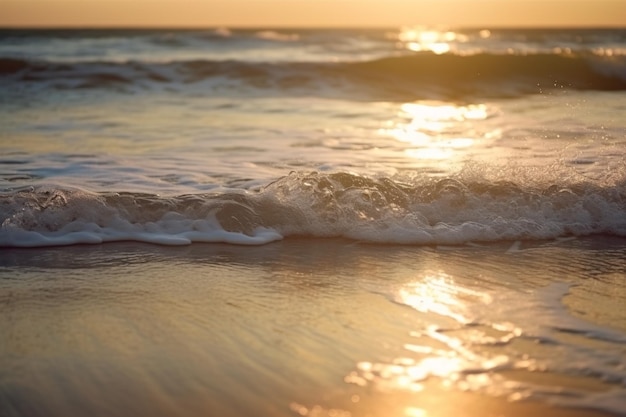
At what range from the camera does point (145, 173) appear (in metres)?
6.45

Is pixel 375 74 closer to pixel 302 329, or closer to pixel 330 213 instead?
pixel 330 213

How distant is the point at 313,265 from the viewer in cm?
443

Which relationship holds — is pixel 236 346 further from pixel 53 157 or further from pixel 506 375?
pixel 53 157

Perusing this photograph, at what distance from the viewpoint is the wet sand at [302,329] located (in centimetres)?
267

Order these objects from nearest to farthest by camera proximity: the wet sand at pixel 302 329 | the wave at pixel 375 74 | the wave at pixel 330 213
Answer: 1. the wet sand at pixel 302 329
2. the wave at pixel 330 213
3. the wave at pixel 375 74

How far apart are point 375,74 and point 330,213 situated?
10.4m

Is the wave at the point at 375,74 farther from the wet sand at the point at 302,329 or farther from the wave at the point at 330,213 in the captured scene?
the wet sand at the point at 302,329

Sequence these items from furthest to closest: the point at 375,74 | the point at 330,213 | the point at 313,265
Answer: the point at 375,74 → the point at 330,213 → the point at 313,265

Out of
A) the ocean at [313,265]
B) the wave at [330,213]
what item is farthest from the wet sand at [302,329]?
the wave at [330,213]

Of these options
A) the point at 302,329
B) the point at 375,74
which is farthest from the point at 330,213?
the point at 375,74

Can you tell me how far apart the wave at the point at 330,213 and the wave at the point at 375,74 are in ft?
26.5

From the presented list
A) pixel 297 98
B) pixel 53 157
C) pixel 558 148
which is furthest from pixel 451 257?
pixel 297 98

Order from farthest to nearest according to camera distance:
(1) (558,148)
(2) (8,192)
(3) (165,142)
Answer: (3) (165,142) → (1) (558,148) → (2) (8,192)

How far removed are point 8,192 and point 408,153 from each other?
375 centimetres
